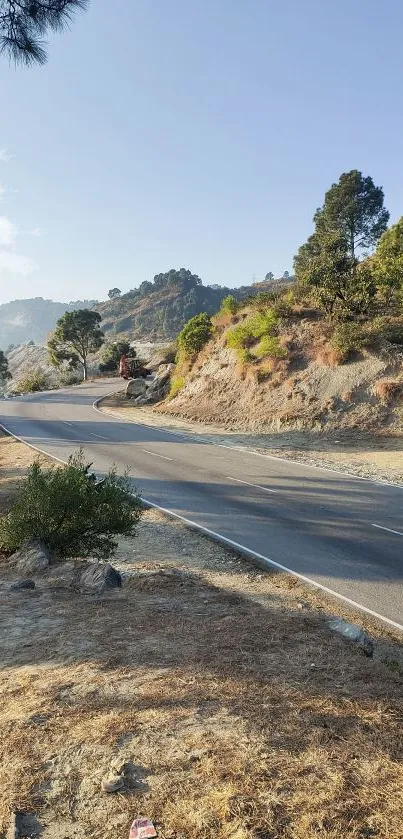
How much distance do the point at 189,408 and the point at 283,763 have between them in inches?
1204

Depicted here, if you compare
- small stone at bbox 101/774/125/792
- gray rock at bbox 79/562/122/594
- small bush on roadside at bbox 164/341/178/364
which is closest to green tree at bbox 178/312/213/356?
small bush on roadside at bbox 164/341/178/364

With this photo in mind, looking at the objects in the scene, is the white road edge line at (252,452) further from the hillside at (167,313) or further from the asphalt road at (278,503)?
the hillside at (167,313)

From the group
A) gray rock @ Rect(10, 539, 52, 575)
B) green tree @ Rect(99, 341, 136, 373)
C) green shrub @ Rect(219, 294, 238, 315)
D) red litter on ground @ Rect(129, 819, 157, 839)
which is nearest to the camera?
red litter on ground @ Rect(129, 819, 157, 839)

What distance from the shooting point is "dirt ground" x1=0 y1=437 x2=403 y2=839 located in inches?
135

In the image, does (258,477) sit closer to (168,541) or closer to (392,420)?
(168,541)

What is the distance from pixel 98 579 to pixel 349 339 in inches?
884

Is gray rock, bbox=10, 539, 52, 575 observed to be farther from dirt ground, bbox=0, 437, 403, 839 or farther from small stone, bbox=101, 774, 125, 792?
small stone, bbox=101, 774, 125, 792

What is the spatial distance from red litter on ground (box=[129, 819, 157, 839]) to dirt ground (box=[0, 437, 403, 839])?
0.05 metres

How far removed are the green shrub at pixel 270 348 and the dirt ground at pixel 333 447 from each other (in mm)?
5445

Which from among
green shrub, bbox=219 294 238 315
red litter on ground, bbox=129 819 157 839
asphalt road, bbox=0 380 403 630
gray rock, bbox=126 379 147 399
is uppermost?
green shrub, bbox=219 294 238 315

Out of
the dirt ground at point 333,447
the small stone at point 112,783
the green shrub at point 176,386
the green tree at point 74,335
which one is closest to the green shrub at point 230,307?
the green shrub at point 176,386

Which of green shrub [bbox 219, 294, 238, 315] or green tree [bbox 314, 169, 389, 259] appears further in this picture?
green tree [bbox 314, 169, 389, 259]

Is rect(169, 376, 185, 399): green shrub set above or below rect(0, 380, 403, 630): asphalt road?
above

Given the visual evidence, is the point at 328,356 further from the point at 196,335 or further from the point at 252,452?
the point at 196,335
